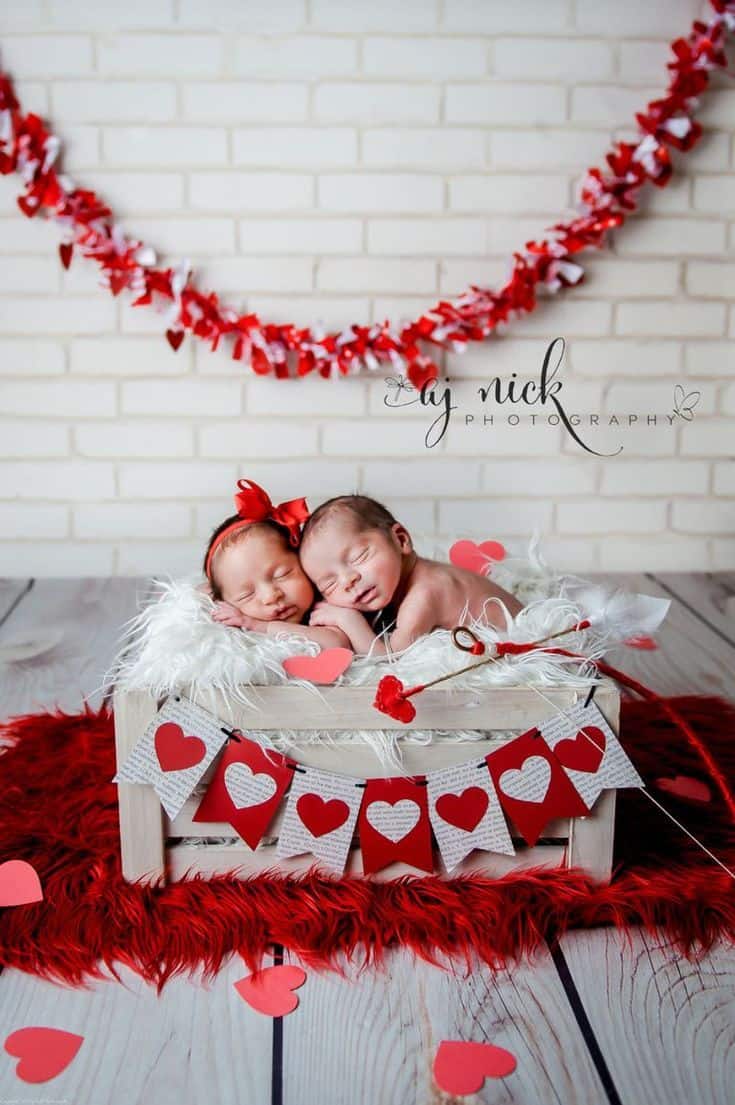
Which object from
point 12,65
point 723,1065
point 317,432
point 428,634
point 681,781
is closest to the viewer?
point 723,1065

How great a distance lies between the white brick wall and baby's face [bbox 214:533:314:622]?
4.64 ft

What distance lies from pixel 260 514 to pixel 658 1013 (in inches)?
35.2

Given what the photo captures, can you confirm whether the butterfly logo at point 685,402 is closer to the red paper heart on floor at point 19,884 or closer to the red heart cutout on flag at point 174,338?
the red heart cutout on flag at point 174,338

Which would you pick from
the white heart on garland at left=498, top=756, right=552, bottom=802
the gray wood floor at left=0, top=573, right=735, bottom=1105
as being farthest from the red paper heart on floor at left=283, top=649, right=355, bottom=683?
the gray wood floor at left=0, top=573, right=735, bottom=1105

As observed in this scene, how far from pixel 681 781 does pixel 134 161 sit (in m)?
2.10

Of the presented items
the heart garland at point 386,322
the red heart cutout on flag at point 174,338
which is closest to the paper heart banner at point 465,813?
the heart garland at point 386,322

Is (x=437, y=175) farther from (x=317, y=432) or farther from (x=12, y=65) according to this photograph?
(x=12, y=65)

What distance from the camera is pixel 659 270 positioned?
9.79ft

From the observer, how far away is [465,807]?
1414mm

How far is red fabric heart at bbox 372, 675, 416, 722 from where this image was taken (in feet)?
4.40

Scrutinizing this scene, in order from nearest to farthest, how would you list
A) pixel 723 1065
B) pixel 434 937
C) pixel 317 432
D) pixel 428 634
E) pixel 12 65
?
pixel 723 1065
pixel 434 937
pixel 428 634
pixel 12 65
pixel 317 432

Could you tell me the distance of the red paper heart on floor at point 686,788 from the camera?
1.70 m

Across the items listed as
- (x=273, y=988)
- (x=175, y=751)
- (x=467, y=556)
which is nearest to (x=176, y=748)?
(x=175, y=751)

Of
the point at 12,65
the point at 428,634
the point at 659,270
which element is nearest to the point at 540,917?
the point at 428,634
